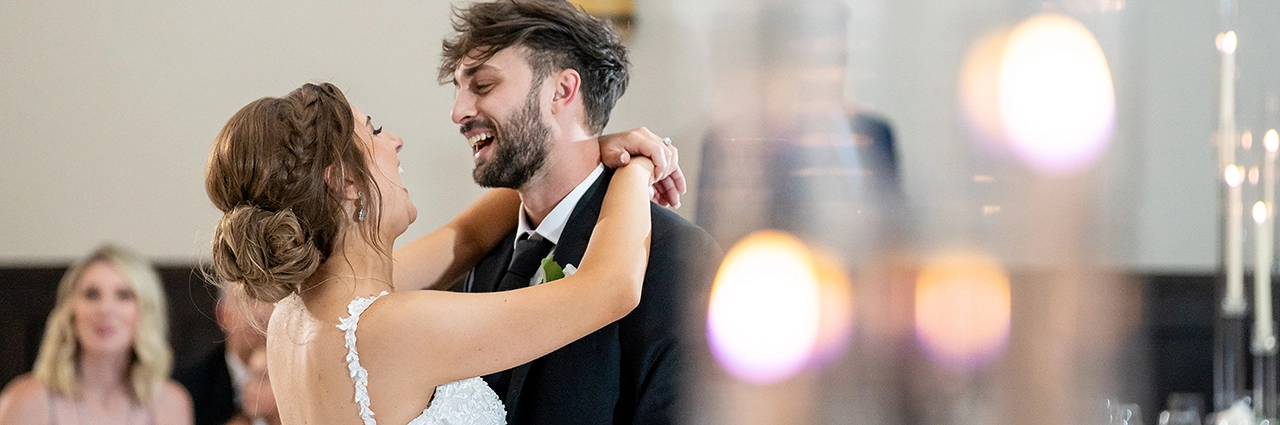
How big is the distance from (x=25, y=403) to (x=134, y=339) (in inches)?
15.7

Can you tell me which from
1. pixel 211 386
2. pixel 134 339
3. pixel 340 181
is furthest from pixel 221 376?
pixel 340 181

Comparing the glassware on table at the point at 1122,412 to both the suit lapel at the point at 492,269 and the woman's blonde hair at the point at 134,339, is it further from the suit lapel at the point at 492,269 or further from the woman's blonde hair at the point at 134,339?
the woman's blonde hair at the point at 134,339

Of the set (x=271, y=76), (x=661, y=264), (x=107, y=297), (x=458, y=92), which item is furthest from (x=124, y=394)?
(x=661, y=264)

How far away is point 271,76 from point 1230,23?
297 centimetres

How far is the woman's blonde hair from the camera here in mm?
2973

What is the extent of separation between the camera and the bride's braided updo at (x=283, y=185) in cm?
118

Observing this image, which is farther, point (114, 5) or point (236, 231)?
point (114, 5)

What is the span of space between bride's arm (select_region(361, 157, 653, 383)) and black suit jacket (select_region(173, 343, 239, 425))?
2151 millimetres

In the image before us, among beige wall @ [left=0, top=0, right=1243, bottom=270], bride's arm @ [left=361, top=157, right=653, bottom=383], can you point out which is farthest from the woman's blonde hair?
bride's arm @ [left=361, top=157, right=653, bottom=383]

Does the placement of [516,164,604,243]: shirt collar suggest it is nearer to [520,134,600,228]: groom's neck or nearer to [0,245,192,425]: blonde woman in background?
[520,134,600,228]: groom's neck

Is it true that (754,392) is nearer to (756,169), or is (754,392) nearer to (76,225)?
(756,169)

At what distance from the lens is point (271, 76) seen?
9.93 feet

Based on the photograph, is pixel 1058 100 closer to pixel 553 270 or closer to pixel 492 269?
pixel 553 270

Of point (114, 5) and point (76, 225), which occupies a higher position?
point (114, 5)
